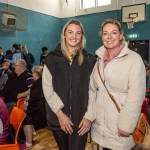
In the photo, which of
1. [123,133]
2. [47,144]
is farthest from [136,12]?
[123,133]

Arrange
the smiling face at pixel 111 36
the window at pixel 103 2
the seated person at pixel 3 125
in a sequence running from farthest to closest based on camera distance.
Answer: the window at pixel 103 2
the seated person at pixel 3 125
the smiling face at pixel 111 36

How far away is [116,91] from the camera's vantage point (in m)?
1.77

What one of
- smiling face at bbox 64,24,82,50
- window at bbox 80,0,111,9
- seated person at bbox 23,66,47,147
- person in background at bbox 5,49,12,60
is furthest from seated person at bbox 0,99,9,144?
window at bbox 80,0,111,9

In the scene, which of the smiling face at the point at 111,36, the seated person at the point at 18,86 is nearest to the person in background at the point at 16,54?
the seated person at the point at 18,86

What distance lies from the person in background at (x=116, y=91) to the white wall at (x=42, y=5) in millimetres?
7683

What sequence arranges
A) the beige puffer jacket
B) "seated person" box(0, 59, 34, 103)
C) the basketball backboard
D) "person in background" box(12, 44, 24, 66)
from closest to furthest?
1. the beige puffer jacket
2. "seated person" box(0, 59, 34, 103)
3. "person in background" box(12, 44, 24, 66)
4. the basketball backboard

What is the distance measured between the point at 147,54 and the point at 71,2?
176 inches

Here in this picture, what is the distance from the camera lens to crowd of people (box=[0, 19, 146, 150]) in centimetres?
171

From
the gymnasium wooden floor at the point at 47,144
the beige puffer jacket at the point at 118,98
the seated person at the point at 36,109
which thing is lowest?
the gymnasium wooden floor at the point at 47,144

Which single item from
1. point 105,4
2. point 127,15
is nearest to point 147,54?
point 127,15

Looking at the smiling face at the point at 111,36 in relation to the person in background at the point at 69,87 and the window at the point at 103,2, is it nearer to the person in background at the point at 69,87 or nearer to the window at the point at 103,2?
the person in background at the point at 69,87

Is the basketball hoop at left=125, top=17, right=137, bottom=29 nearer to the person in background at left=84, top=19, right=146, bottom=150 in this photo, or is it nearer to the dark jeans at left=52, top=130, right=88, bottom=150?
the person in background at left=84, top=19, right=146, bottom=150

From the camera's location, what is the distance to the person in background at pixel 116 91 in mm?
1691

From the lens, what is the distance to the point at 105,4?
10.6 meters
